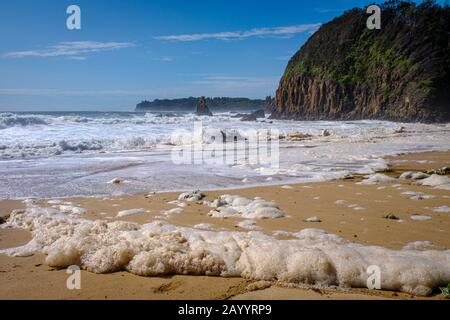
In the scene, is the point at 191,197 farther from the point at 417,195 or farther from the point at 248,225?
the point at 417,195

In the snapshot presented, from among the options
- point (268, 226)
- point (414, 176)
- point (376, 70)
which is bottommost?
point (268, 226)

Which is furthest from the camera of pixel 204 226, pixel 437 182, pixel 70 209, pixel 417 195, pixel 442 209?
pixel 437 182

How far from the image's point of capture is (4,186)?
7.54 meters

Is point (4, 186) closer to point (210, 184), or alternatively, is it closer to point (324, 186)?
point (210, 184)

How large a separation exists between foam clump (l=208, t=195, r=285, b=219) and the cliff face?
4372cm

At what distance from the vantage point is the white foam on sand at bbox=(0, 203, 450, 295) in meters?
2.93

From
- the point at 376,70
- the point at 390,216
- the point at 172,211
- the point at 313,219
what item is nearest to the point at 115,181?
the point at 172,211

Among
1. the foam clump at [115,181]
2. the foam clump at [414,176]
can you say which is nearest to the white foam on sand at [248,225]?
the foam clump at [115,181]

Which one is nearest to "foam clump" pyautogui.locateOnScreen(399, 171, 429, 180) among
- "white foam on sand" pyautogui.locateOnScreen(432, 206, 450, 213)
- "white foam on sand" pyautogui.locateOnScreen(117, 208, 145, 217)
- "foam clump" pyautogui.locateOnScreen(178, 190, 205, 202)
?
"white foam on sand" pyautogui.locateOnScreen(432, 206, 450, 213)

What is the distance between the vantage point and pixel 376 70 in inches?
2096

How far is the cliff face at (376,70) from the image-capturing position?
45.6 metres

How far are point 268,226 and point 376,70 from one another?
5456 cm

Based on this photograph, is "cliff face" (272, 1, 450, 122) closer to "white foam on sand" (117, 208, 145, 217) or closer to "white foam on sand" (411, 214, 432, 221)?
"white foam on sand" (411, 214, 432, 221)
